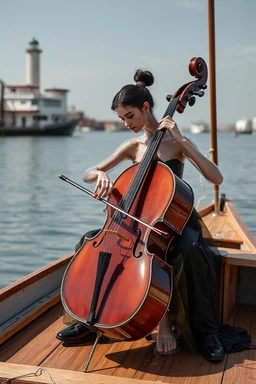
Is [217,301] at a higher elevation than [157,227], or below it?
below

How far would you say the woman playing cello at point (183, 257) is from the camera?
8.72 ft

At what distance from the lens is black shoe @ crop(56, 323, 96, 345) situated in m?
2.78

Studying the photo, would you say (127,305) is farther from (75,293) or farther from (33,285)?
(33,285)

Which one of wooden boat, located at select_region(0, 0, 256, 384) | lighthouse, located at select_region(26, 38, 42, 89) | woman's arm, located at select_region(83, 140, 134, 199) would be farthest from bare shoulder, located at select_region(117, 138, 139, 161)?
lighthouse, located at select_region(26, 38, 42, 89)

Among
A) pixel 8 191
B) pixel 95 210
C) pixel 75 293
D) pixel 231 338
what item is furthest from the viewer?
pixel 8 191

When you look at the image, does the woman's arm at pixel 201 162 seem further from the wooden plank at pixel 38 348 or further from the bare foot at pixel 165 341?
the wooden plank at pixel 38 348

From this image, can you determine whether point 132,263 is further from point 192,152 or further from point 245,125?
point 245,125

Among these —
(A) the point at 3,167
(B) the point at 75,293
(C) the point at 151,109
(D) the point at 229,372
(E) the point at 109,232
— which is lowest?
(A) the point at 3,167

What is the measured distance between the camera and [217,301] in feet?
9.78

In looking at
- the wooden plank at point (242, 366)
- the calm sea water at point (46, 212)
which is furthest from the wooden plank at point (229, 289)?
the calm sea water at point (46, 212)

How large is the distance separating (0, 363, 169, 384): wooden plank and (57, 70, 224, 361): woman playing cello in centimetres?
59

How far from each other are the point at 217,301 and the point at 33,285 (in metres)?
1.02

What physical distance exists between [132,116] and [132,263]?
2.47 ft

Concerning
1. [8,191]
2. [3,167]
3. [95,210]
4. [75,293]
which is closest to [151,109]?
[75,293]
